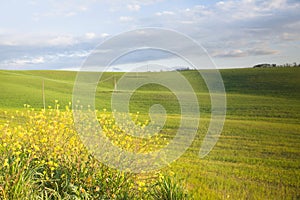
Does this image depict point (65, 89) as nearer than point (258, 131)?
No

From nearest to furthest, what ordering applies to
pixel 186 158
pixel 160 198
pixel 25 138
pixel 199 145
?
pixel 160 198 → pixel 25 138 → pixel 186 158 → pixel 199 145

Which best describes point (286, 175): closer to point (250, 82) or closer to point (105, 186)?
point (105, 186)

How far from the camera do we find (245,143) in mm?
19203

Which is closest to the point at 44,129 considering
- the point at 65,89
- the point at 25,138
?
the point at 25,138

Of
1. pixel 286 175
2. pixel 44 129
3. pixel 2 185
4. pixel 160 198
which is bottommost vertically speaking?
pixel 286 175

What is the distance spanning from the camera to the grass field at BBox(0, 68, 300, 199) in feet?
38.3

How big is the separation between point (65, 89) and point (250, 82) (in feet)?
87.5

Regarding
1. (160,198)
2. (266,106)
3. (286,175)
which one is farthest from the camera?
(266,106)

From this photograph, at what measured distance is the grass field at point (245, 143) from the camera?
38.3ft

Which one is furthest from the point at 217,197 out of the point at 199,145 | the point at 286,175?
the point at 199,145

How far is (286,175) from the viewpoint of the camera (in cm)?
1328

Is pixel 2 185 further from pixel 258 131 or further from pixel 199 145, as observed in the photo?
pixel 258 131

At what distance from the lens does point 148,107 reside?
3956cm

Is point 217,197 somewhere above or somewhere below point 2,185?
below
